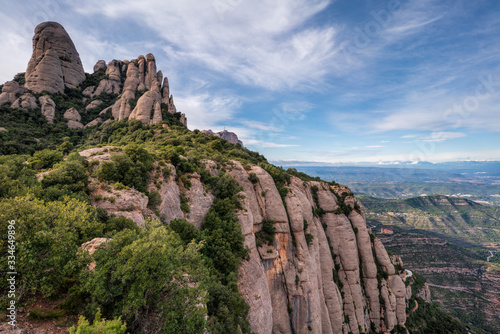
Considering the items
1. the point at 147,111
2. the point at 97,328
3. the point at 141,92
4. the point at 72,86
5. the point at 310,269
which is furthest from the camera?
the point at 141,92

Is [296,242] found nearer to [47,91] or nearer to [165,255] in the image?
[165,255]

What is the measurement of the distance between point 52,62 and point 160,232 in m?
88.5

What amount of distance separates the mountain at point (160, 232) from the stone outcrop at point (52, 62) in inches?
17.5

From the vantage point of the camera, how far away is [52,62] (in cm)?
6328

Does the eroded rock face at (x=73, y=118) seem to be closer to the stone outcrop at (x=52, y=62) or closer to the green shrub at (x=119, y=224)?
the stone outcrop at (x=52, y=62)

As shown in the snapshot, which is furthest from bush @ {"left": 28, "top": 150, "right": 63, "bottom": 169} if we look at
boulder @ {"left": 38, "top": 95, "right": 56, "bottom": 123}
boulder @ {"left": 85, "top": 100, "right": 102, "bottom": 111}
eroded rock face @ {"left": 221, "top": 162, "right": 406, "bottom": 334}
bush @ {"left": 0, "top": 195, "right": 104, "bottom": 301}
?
boulder @ {"left": 85, "top": 100, "right": 102, "bottom": 111}

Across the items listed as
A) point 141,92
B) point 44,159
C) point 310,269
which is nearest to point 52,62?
point 141,92

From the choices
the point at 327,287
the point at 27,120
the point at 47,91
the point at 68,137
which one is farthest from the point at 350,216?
the point at 47,91

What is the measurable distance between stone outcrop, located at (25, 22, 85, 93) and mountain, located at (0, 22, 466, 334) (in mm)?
446

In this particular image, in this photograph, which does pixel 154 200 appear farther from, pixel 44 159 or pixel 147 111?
pixel 147 111

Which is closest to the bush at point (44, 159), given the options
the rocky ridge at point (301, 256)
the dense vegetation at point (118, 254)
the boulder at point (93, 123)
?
the dense vegetation at point (118, 254)

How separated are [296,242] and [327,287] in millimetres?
12385

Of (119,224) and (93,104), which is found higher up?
(93,104)

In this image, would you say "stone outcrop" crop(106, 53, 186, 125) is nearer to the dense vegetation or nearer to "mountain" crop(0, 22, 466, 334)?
"mountain" crop(0, 22, 466, 334)
